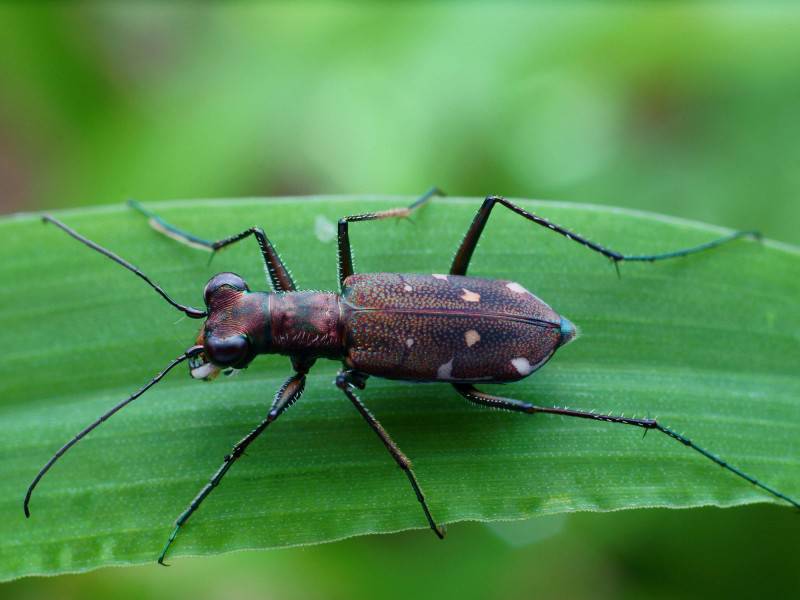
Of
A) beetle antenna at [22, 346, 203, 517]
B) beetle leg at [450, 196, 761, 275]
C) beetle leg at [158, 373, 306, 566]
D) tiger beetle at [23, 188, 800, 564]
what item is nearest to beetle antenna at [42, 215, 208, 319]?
tiger beetle at [23, 188, 800, 564]

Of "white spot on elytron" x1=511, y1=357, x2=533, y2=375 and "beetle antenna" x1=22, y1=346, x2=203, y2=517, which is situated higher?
"white spot on elytron" x1=511, y1=357, x2=533, y2=375

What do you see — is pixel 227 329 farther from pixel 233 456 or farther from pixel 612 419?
pixel 612 419

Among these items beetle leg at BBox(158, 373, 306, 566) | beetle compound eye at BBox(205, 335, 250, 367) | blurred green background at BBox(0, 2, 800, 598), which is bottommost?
beetle leg at BBox(158, 373, 306, 566)

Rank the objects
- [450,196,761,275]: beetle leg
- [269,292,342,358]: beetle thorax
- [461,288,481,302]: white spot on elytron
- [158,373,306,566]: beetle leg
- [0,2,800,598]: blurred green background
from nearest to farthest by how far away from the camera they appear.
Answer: [158,373,306,566]: beetle leg, [461,288,481,302]: white spot on elytron, [269,292,342,358]: beetle thorax, [450,196,761,275]: beetle leg, [0,2,800,598]: blurred green background

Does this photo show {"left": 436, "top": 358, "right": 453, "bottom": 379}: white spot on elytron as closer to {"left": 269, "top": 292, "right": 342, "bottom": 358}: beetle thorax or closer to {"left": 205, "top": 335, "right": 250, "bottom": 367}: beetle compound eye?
{"left": 269, "top": 292, "right": 342, "bottom": 358}: beetle thorax

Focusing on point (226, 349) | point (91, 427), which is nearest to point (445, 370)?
point (226, 349)

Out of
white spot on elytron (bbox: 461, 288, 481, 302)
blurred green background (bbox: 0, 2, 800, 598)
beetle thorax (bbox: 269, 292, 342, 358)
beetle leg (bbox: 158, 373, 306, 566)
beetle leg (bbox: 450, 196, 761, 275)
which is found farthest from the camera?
blurred green background (bbox: 0, 2, 800, 598)

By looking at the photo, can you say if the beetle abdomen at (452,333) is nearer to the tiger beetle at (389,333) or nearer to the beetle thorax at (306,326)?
the tiger beetle at (389,333)

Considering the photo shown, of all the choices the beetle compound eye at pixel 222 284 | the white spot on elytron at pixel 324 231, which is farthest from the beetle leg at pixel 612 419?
the beetle compound eye at pixel 222 284
